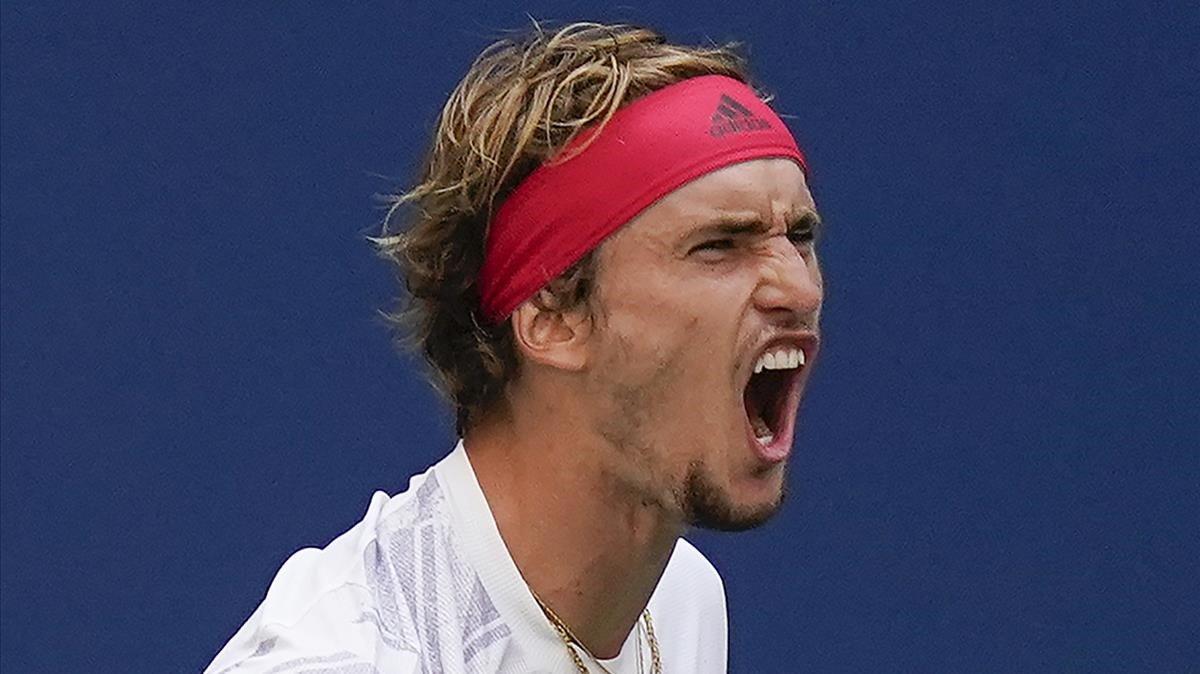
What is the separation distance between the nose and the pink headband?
10 centimetres

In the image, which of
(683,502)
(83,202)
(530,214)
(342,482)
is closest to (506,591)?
(683,502)

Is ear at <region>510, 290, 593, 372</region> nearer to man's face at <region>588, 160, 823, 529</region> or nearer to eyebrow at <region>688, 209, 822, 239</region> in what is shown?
man's face at <region>588, 160, 823, 529</region>

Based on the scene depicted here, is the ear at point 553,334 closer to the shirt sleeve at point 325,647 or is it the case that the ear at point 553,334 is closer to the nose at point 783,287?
the nose at point 783,287

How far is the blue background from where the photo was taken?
341 centimetres

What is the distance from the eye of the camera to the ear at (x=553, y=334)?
7.87 feet

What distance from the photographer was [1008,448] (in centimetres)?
346

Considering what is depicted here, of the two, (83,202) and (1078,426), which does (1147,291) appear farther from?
(83,202)

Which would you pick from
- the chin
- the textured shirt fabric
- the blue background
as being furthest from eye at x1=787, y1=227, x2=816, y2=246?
the blue background

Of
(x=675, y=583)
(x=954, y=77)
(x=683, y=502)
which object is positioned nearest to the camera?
(x=683, y=502)

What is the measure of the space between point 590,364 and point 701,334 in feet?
0.39

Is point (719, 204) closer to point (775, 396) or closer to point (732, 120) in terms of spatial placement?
point (732, 120)

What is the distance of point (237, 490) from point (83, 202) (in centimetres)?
43

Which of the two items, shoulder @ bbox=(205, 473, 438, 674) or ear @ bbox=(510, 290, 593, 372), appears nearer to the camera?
shoulder @ bbox=(205, 473, 438, 674)

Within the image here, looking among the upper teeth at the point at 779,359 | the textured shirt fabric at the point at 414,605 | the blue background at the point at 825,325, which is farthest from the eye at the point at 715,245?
the blue background at the point at 825,325
